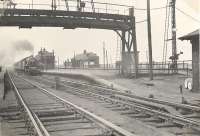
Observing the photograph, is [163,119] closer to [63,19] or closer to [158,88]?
[158,88]

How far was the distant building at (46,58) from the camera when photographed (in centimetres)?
8606

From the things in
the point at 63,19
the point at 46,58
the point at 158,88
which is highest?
the point at 63,19

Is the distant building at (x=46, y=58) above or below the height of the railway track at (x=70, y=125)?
above

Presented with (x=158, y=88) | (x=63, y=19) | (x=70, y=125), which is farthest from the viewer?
(x=63, y=19)

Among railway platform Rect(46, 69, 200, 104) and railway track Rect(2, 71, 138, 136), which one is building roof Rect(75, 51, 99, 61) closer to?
railway platform Rect(46, 69, 200, 104)

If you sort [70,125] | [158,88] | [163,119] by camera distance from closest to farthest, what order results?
[70,125]
[163,119]
[158,88]

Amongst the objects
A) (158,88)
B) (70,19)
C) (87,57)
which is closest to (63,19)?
(70,19)

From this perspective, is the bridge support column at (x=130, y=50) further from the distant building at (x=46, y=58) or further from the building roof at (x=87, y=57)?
the building roof at (x=87, y=57)

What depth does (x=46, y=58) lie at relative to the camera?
8888 cm

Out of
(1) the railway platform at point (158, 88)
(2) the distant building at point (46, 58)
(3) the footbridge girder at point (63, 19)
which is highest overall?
(3) the footbridge girder at point (63, 19)

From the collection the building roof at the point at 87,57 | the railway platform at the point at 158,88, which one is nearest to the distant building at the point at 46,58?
the building roof at the point at 87,57

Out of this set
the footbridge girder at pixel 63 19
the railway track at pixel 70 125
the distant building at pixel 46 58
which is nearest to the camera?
the railway track at pixel 70 125

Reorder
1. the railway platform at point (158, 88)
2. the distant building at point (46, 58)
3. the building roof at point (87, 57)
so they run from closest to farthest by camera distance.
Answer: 1. the railway platform at point (158, 88)
2. the distant building at point (46, 58)
3. the building roof at point (87, 57)

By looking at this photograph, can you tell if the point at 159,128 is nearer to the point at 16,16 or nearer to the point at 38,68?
the point at 16,16
